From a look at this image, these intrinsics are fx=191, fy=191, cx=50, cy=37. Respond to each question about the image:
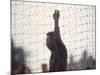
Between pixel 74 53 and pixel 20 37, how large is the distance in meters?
0.67

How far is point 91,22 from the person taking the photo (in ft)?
7.70

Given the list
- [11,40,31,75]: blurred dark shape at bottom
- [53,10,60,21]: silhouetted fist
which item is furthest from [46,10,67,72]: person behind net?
[11,40,31,75]: blurred dark shape at bottom

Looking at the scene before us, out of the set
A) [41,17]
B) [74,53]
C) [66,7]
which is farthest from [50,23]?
[74,53]

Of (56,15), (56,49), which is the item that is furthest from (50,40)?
(56,15)

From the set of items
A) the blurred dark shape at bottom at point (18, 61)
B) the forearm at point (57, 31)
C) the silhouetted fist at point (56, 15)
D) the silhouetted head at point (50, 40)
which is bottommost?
the blurred dark shape at bottom at point (18, 61)

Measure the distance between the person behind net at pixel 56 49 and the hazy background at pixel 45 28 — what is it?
0.14 feet

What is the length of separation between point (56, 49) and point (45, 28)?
0.27 metres

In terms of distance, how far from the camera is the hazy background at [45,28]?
2074 millimetres

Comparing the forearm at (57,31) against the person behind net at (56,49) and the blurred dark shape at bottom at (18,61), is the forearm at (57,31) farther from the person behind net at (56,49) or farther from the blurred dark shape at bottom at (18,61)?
the blurred dark shape at bottom at (18,61)

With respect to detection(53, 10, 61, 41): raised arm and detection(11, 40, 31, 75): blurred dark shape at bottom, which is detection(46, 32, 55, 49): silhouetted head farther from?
detection(11, 40, 31, 75): blurred dark shape at bottom

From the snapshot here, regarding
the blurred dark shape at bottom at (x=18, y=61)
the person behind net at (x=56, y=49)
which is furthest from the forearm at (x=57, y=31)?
the blurred dark shape at bottom at (x=18, y=61)

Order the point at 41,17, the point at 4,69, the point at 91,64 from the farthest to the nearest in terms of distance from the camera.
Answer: the point at 91,64 → the point at 41,17 → the point at 4,69

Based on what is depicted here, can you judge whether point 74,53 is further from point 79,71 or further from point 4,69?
point 4,69

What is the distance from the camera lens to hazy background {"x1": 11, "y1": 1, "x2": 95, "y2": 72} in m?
2.07
